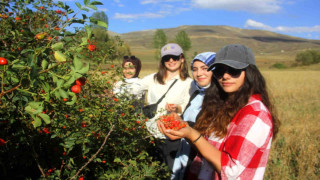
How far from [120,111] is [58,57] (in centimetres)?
88

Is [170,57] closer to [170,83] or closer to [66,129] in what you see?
[170,83]

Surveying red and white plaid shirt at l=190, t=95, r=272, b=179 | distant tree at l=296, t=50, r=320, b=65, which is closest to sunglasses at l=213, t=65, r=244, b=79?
red and white plaid shirt at l=190, t=95, r=272, b=179

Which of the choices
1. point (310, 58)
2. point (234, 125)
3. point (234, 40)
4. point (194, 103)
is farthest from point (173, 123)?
point (234, 40)

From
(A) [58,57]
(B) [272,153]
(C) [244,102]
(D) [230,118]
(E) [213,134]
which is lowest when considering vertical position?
(B) [272,153]

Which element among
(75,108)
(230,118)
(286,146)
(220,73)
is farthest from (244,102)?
(286,146)

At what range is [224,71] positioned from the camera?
1609 mm

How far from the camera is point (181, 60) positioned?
288 centimetres

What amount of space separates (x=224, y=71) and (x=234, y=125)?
0.38 m

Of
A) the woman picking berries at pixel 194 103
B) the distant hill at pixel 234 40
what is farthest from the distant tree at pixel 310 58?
the woman picking berries at pixel 194 103

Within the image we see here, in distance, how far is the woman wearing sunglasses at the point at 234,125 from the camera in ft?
4.26

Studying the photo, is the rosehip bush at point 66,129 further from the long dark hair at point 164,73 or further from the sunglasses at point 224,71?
the long dark hair at point 164,73

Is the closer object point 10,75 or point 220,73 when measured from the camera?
point 10,75

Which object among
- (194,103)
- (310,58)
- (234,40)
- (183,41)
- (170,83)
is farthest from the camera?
(234,40)

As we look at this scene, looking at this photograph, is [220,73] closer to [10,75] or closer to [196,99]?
[196,99]
